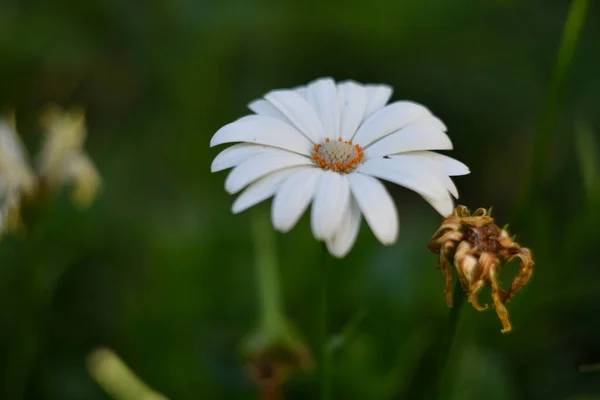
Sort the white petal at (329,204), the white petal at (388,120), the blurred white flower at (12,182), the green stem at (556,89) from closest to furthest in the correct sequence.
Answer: the white petal at (329,204) < the white petal at (388,120) < the green stem at (556,89) < the blurred white flower at (12,182)

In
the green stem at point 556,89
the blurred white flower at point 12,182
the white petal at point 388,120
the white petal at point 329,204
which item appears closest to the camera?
the white petal at point 329,204

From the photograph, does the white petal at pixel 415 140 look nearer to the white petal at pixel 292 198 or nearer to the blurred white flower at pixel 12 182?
the white petal at pixel 292 198

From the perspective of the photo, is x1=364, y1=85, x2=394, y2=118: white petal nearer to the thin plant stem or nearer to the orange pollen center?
the orange pollen center

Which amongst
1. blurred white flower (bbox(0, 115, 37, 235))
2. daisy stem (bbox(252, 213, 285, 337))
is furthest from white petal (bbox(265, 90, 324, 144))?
blurred white flower (bbox(0, 115, 37, 235))

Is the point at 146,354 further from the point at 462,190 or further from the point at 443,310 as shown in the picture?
the point at 462,190

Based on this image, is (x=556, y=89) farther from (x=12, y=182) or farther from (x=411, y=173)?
(x=12, y=182)

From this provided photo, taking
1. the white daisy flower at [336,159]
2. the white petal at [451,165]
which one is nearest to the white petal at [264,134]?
the white daisy flower at [336,159]

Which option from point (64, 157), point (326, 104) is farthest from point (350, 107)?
point (64, 157)
